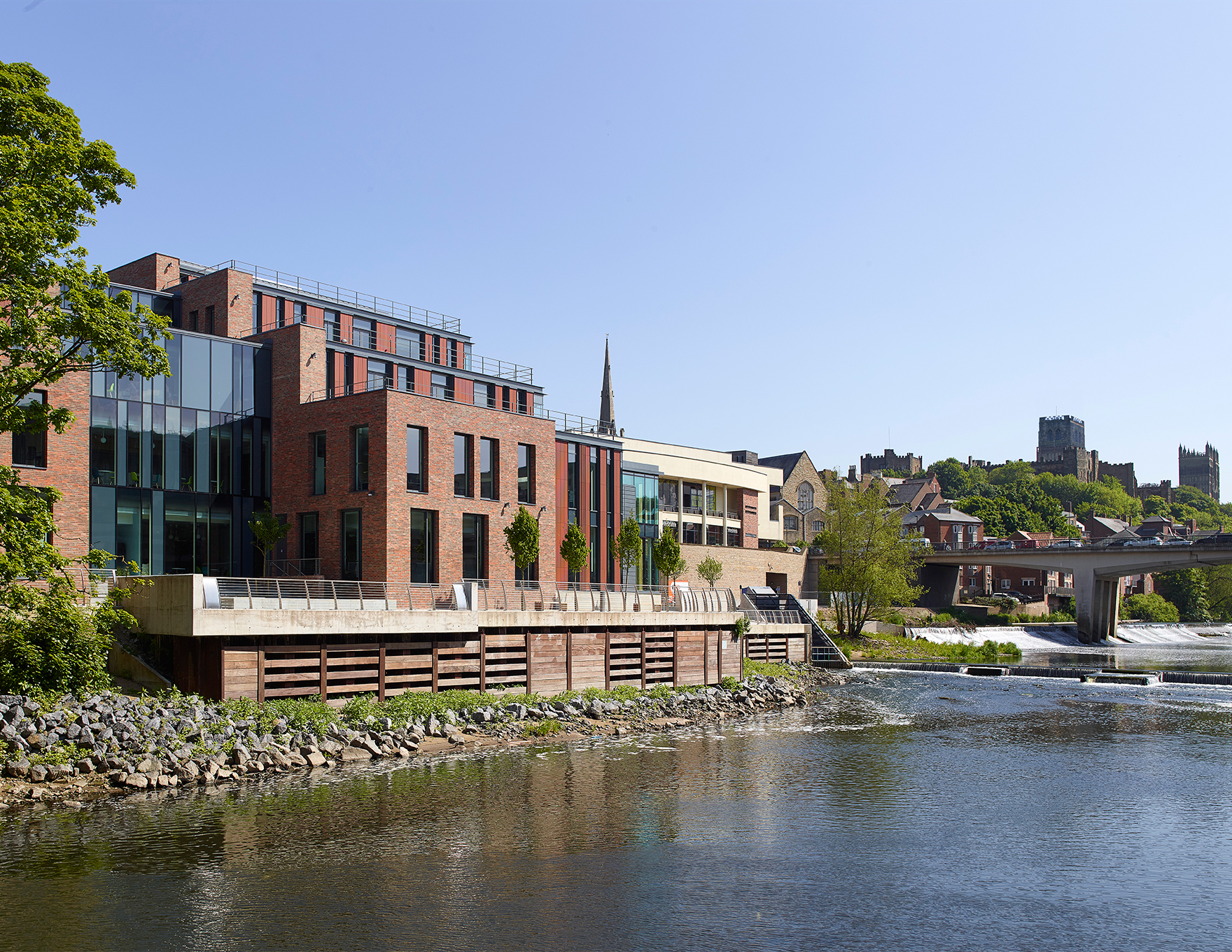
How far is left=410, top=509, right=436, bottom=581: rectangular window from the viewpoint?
129 ft

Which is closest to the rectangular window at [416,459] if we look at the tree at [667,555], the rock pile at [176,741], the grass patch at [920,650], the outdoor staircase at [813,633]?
the rock pile at [176,741]

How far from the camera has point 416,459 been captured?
3997 cm

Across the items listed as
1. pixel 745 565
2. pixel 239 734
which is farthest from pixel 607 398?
pixel 239 734

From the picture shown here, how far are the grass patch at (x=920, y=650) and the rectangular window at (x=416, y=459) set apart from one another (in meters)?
33.9

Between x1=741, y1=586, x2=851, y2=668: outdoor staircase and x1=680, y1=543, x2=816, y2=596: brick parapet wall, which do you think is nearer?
x1=741, y1=586, x2=851, y2=668: outdoor staircase

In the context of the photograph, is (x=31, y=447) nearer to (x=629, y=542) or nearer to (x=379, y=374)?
(x=379, y=374)

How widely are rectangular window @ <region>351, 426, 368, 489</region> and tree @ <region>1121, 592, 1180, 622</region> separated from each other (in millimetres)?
110876

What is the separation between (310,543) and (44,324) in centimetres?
1926

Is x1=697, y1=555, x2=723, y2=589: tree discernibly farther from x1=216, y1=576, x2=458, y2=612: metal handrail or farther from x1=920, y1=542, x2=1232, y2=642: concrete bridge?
x1=216, y1=576, x2=458, y2=612: metal handrail

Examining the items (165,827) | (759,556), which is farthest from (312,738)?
(759,556)

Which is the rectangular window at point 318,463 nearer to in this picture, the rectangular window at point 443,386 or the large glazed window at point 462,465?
the large glazed window at point 462,465

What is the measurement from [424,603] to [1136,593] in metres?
131

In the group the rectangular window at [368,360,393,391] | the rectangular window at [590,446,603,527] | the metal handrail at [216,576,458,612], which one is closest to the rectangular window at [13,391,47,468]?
the metal handrail at [216,576,458,612]

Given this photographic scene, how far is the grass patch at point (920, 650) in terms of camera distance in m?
65.7
